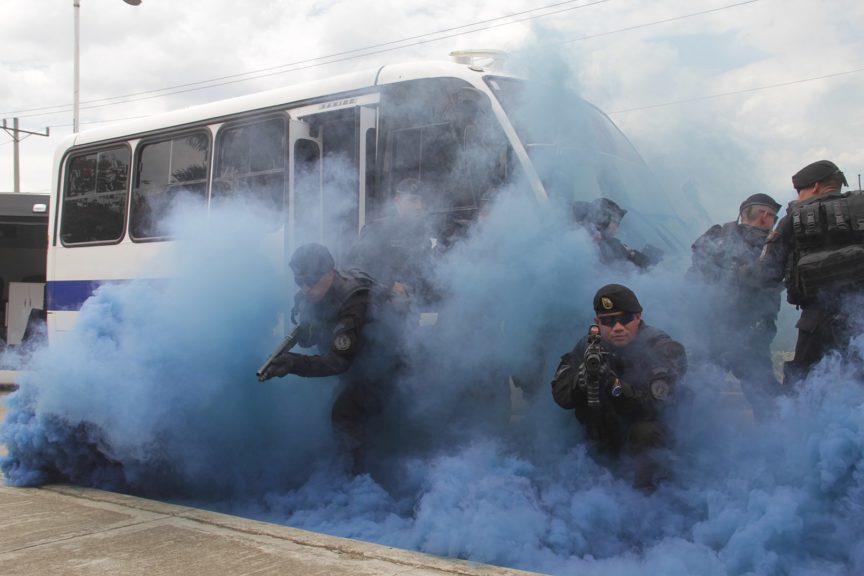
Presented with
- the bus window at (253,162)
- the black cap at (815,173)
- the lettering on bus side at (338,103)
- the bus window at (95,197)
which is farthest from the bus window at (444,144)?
the bus window at (95,197)

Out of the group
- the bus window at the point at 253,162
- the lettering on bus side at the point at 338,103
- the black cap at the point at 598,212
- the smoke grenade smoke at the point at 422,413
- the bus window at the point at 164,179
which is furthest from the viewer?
the bus window at the point at 164,179

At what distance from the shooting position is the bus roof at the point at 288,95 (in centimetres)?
595

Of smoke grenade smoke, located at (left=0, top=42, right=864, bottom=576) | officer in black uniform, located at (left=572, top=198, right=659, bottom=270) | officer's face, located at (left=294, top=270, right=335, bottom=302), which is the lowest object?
smoke grenade smoke, located at (left=0, top=42, right=864, bottom=576)

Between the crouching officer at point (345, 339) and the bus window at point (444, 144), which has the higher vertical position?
the bus window at point (444, 144)

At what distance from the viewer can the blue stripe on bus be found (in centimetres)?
834

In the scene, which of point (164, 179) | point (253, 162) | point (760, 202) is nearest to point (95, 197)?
point (164, 179)

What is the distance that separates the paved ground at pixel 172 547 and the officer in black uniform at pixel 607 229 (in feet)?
7.22

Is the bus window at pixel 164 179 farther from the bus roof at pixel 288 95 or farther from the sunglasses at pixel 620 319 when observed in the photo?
the sunglasses at pixel 620 319

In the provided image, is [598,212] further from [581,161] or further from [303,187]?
[303,187]

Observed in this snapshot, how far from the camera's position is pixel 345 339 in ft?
15.6

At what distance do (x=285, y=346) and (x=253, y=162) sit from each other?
2.76 m

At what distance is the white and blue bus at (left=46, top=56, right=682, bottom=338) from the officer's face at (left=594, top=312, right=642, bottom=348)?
1.28 m

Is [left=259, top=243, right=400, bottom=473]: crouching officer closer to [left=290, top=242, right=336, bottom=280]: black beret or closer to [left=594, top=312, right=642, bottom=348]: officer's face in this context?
[left=290, top=242, right=336, bottom=280]: black beret

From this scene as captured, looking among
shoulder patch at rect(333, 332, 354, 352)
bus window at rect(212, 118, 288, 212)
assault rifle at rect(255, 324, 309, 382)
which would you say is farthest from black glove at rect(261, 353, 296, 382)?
bus window at rect(212, 118, 288, 212)
